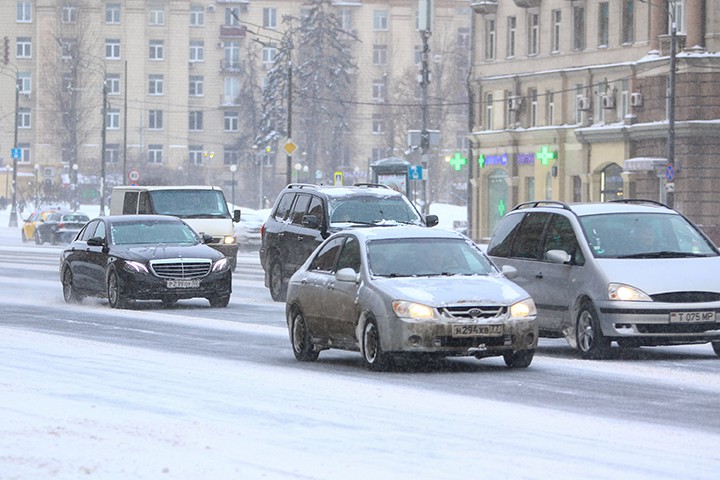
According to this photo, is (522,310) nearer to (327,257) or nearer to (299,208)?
(327,257)

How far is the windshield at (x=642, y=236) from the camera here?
1853cm

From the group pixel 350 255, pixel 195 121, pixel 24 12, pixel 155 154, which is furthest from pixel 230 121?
pixel 350 255

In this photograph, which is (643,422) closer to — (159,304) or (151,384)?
(151,384)

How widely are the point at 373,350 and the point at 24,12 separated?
115m

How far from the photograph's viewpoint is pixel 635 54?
207ft

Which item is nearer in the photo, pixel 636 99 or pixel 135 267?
pixel 135 267

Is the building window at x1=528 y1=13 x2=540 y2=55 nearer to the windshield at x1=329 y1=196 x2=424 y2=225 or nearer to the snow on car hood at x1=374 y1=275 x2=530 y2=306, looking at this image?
the windshield at x1=329 y1=196 x2=424 y2=225

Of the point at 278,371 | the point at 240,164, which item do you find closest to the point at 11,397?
the point at 278,371

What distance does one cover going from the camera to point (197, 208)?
38.4 m

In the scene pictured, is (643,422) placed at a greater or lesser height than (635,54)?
lesser

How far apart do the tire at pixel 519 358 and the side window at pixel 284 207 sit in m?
13.0

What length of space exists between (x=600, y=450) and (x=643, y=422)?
159 cm

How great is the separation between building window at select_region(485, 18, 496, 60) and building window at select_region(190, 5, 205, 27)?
5971cm

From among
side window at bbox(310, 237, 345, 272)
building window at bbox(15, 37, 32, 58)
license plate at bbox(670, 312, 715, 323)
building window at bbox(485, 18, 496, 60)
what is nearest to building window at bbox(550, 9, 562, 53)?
building window at bbox(485, 18, 496, 60)
